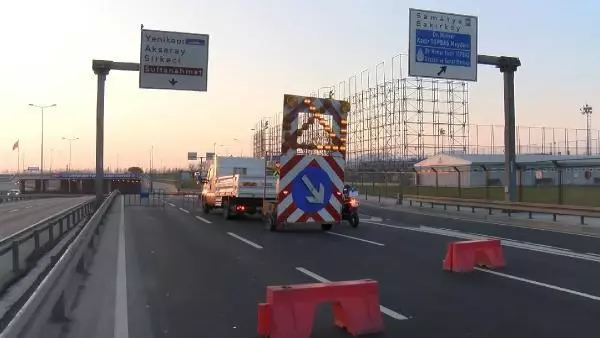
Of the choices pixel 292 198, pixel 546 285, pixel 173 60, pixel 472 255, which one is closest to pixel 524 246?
pixel 472 255

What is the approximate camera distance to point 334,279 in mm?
10680

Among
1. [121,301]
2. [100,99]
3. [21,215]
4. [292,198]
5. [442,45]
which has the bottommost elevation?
[21,215]

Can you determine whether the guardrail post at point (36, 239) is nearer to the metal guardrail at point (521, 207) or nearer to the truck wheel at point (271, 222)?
the truck wheel at point (271, 222)

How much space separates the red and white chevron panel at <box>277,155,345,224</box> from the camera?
773 inches

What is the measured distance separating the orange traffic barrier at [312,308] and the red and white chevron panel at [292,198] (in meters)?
12.2

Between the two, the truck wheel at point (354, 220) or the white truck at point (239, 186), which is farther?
the white truck at point (239, 186)

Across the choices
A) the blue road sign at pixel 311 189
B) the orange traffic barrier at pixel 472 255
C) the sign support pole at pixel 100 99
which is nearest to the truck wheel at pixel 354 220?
the blue road sign at pixel 311 189

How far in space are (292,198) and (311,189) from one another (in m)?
0.66

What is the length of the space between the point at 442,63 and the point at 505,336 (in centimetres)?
1943

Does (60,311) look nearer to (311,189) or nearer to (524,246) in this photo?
(524,246)

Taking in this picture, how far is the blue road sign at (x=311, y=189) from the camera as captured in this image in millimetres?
19750

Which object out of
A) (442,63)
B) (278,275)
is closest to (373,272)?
(278,275)

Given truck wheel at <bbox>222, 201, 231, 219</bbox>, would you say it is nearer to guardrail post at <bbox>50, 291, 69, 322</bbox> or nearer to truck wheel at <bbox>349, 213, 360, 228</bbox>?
truck wheel at <bbox>349, 213, 360, 228</bbox>

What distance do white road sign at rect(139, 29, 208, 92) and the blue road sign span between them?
7.51 meters
